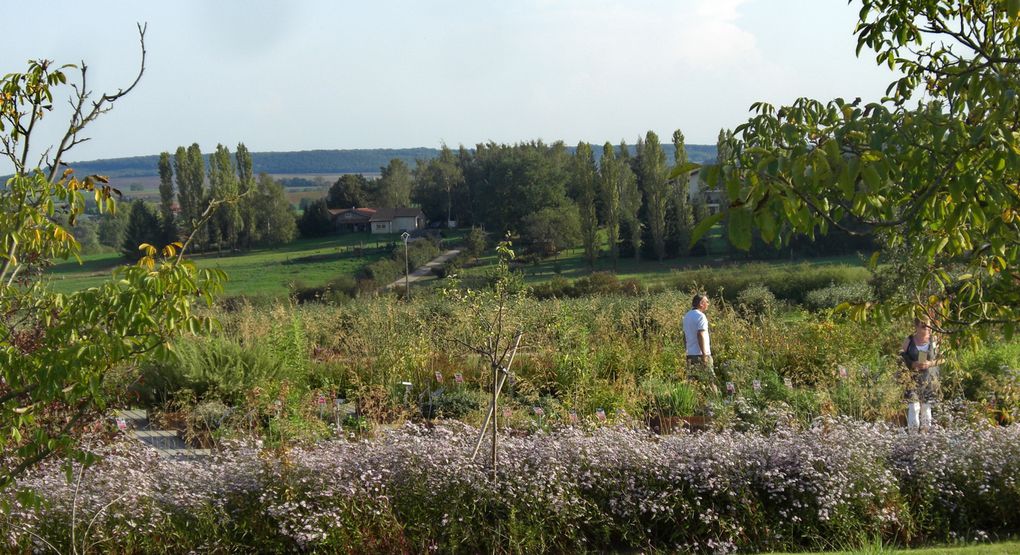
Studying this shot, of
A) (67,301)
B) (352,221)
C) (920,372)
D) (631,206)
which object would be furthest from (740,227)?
(352,221)

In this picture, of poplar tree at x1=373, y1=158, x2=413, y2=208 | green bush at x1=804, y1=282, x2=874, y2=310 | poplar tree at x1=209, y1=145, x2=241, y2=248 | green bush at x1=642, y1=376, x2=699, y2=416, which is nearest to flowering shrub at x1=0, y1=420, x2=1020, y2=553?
green bush at x1=642, y1=376, x2=699, y2=416

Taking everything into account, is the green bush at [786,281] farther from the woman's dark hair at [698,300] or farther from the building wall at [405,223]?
the building wall at [405,223]

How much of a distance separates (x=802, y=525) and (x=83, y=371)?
150 inches

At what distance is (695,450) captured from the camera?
538 centimetres

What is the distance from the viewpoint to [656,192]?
46.1m

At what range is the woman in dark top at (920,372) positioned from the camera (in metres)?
6.90

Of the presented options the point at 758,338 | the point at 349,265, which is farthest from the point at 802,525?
the point at 349,265

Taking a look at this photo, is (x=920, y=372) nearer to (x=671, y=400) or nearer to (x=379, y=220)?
(x=671, y=400)

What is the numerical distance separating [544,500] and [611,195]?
43224 millimetres

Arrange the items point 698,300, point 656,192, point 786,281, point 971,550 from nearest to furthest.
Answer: point 971,550 < point 698,300 < point 786,281 < point 656,192

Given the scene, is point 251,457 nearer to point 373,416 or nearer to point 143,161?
point 373,416

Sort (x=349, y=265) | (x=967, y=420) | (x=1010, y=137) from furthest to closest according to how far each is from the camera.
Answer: (x=349, y=265)
(x=967, y=420)
(x=1010, y=137)

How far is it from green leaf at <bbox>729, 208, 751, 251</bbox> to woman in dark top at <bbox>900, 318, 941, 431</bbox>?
202 inches

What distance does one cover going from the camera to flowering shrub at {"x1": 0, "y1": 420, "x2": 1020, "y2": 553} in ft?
16.3
